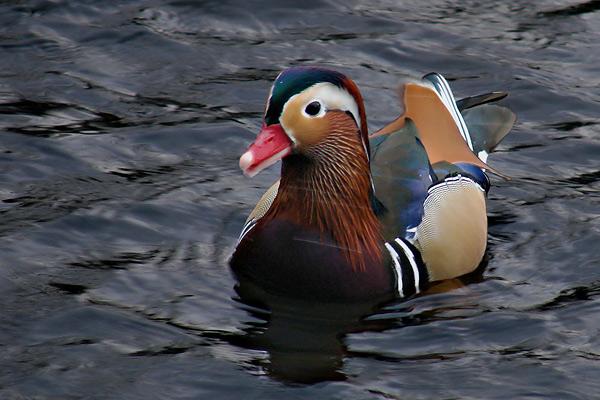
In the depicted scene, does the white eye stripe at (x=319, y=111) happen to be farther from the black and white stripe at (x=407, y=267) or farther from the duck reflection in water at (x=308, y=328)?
the duck reflection in water at (x=308, y=328)

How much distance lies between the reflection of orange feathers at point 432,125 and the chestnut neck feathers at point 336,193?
1.76ft

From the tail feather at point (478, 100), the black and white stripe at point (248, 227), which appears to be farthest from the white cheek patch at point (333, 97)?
the tail feather at point (478, 100)

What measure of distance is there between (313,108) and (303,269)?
0.76 metres

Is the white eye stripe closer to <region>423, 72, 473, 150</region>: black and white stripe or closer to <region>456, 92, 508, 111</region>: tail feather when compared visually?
<region>423, 72, 473, 150</region>: black and white stripe

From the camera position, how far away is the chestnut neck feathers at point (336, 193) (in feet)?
23.3

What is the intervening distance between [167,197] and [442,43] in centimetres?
329

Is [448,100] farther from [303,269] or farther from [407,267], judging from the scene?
[303,269]

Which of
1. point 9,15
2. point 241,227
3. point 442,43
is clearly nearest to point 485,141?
point 241,227

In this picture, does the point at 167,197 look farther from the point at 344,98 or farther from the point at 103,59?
the point at 103,59

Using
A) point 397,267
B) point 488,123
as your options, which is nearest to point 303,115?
point 397,267

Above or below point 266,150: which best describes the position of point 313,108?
above

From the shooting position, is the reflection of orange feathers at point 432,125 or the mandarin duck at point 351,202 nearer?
the mandarin duck at point 351,202

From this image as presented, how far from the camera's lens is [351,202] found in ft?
23.9

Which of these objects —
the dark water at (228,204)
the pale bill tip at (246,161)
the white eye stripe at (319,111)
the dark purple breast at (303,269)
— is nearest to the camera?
the dark water at (228,204)
